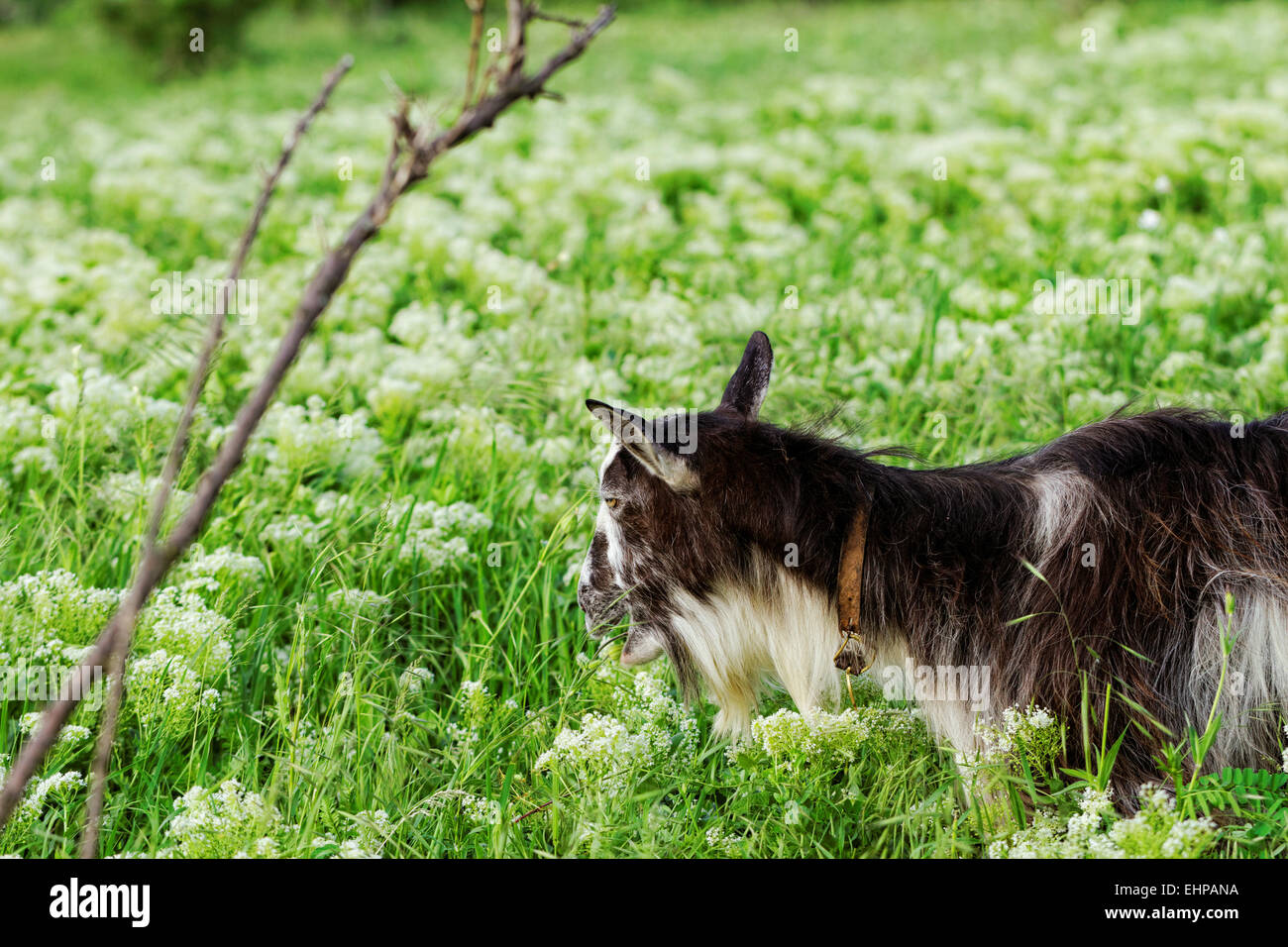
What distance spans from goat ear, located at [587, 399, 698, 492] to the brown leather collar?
0.41m

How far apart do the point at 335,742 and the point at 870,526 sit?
1.52 m

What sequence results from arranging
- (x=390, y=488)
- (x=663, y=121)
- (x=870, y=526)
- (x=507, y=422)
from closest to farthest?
(x=870, y=526) < (x=390, y=488) < (x=507, y=422) < (x=663, y=121)

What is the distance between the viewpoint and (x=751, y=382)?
10.9 feet

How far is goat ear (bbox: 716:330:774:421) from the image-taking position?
10.9ft

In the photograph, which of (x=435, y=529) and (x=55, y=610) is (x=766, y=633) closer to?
(x=435, y=529)

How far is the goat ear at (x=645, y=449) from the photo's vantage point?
9.25 ft

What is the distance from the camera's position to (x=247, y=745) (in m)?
3.42

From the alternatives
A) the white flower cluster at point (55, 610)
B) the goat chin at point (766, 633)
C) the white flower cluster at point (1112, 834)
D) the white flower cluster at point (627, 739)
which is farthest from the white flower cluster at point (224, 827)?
the white flower cluster at point (1112, 834)

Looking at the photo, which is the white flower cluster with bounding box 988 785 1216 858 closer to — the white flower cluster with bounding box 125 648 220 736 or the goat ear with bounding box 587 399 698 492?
the goat ear with bounding box 587 399 698 492

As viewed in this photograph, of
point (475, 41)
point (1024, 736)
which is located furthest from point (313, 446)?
point (475, 41)

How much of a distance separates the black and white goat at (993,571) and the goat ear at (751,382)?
0.45 feet

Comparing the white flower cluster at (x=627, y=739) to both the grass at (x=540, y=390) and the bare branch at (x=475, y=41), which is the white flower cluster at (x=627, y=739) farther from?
the bare branch at (x=475, y=41)
